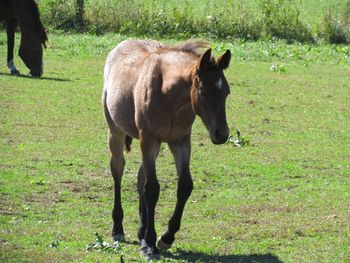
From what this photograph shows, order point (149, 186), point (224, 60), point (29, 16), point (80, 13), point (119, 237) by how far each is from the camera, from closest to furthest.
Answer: point (224, 60), point (149, 186), point (119, 237), point (29, 16), point (80, 13)

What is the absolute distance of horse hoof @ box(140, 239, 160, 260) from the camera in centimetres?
773

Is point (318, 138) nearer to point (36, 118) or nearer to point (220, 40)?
point (36, 118)

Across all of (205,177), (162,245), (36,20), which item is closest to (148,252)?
(162,245)

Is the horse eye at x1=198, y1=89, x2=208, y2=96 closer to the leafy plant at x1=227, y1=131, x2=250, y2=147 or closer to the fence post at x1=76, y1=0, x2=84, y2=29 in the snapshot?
the leafy plant at x1=227, y1=131, x2=250, y2=147

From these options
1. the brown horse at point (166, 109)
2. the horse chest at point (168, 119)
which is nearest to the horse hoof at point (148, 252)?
the brown horse at point (166, 109)

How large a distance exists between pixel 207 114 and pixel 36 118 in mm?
7271

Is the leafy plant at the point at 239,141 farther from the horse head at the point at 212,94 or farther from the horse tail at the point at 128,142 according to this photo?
the horse head at the point at 212,94

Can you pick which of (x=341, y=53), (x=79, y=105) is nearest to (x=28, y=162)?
(x=79, y=105)

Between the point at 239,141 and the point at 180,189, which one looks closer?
the point at 180,189

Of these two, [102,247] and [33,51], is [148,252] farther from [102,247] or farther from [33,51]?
[33,51]

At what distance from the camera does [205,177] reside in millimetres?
10961

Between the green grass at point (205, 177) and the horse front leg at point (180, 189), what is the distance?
15 cm

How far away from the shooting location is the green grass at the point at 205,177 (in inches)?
322

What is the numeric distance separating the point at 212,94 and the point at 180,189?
41.3 inches
